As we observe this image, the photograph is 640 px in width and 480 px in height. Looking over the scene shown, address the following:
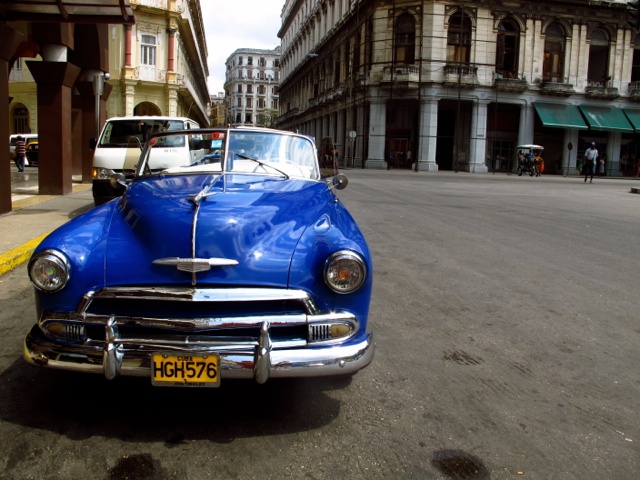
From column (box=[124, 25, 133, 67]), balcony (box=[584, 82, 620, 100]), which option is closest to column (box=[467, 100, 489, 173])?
balcony (box=[584, 82, 620, 100])

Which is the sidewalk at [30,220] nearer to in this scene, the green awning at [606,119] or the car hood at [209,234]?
the car hood at [209,234]

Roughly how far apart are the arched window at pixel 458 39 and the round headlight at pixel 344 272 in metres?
38.3

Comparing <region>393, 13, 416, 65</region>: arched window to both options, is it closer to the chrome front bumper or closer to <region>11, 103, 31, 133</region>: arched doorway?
<region>11, 103, 31, 133</region>: arched doorway

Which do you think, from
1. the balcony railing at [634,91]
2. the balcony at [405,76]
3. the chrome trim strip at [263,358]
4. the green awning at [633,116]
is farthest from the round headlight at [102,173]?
the balcony railing at [634,91]

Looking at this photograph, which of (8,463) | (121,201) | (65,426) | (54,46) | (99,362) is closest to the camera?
(8,463)

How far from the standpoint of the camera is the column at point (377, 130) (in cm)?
3947

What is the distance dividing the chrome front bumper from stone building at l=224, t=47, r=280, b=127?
134095 millimetres

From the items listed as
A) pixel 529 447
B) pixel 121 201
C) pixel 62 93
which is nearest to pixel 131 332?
pixel 121 201

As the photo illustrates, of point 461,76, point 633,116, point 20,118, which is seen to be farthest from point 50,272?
point 633,116

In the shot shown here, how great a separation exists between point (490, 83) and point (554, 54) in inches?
244

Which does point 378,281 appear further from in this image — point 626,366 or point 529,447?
point 529,447

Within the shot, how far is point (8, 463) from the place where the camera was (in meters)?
2.43

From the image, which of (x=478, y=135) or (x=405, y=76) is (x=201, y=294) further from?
(x=478, y=135)

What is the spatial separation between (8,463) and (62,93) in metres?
12.7
